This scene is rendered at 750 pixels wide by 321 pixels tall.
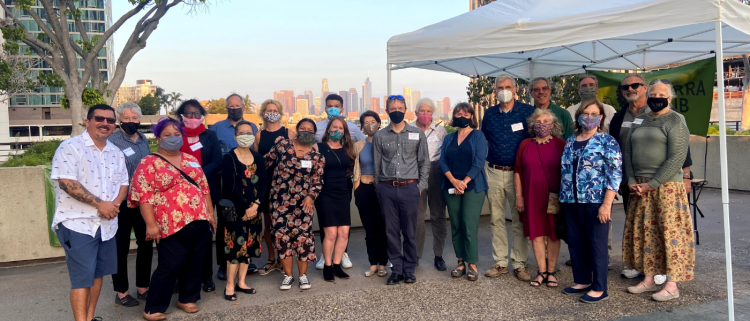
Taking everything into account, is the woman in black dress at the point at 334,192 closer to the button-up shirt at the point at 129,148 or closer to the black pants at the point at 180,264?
the black pants at the point at 180,264

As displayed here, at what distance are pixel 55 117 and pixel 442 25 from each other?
95.5 metres

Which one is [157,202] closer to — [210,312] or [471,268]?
[210,312]

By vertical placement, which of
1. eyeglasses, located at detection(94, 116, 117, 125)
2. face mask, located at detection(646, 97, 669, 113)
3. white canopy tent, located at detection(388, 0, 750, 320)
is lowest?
eyeglasses, located at detection(94, 116, 117, 125)

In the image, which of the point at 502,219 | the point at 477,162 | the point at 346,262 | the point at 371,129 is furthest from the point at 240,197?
the point at 502,219

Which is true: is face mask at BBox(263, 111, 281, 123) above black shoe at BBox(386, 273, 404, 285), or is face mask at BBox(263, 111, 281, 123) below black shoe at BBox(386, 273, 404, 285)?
above

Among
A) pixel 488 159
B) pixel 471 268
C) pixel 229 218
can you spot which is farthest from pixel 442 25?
pixel 229 218

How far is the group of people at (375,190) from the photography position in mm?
3961

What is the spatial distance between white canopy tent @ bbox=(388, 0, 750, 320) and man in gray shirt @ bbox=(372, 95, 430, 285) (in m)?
1.12

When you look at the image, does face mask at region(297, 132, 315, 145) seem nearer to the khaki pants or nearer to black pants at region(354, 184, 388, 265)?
black pants at region(354, 184, 388, 265)

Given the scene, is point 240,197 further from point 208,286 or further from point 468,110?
point 468,110

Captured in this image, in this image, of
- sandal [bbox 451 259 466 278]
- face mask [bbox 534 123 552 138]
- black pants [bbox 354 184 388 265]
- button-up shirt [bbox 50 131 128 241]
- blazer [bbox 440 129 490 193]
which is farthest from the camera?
black pants [bbox 354 184 388 265]

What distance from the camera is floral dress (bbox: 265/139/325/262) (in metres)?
4.85

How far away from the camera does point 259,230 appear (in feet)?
15.8

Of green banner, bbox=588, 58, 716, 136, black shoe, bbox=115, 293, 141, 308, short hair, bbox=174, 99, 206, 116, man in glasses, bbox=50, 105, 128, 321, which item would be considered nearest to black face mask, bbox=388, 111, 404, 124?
short hair, bbox=174, 99, 206, 116
